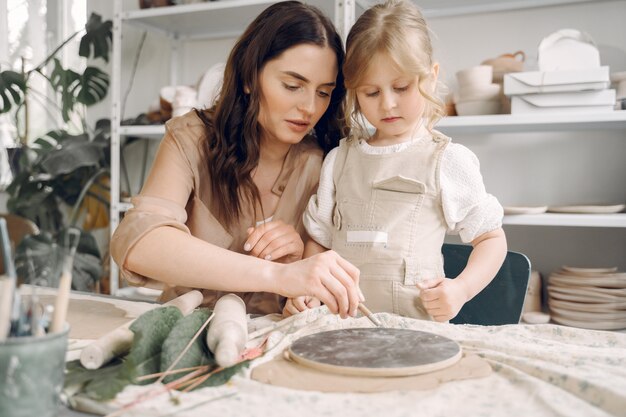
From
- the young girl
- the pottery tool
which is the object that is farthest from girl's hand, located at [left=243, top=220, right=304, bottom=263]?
the pottery tool

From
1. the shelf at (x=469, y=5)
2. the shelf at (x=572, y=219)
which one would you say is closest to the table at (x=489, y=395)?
the shelf at (x=572, y=219)

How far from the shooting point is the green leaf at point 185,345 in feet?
1.95

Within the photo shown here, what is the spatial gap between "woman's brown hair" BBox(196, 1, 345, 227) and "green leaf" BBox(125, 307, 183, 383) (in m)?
0.62

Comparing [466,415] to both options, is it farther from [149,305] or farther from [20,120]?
[20,120]

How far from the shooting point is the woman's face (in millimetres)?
1199

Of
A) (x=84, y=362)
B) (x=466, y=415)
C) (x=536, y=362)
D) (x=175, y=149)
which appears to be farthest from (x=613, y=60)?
(x=84, y=362)

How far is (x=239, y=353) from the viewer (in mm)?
649

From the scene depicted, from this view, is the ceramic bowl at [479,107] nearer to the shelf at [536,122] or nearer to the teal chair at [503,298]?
the shelf at [536,122]

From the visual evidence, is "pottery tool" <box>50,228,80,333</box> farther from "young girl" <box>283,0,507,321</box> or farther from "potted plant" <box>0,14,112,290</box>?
"potted plant" <box>0,14,112,290</box>

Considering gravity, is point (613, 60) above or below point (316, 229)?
above

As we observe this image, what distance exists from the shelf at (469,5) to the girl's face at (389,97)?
106 cm

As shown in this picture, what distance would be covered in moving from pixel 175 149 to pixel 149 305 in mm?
366

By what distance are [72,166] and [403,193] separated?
187cm

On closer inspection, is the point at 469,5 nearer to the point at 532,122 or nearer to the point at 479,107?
the point at 479,107
